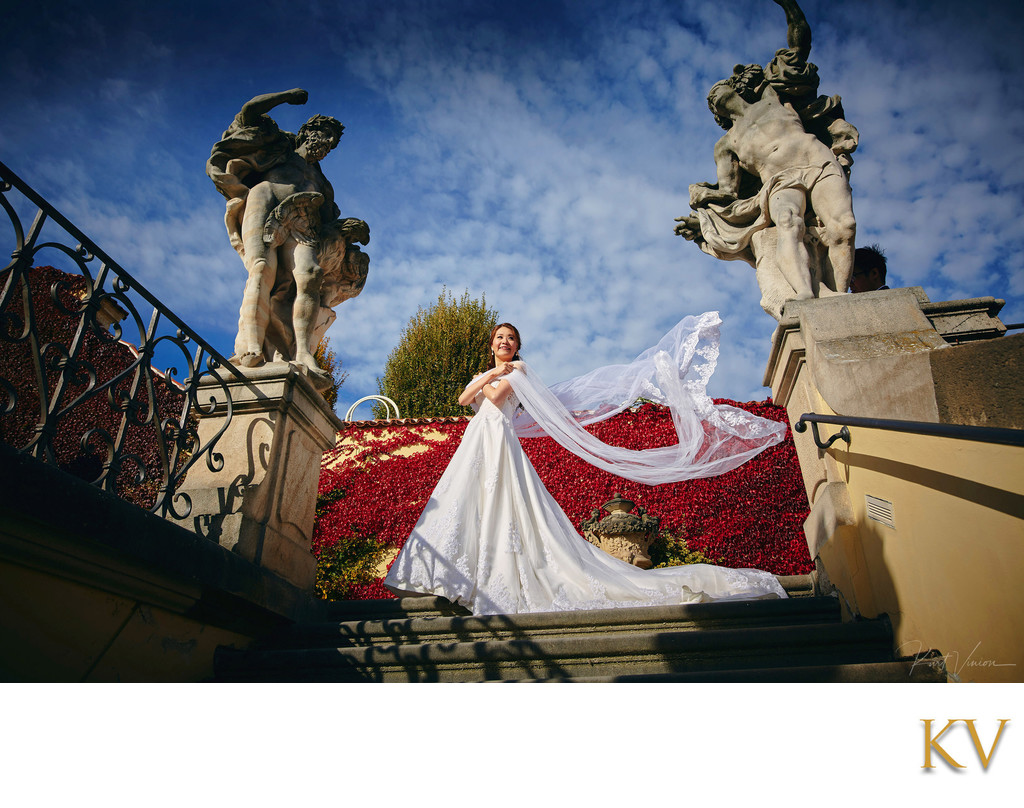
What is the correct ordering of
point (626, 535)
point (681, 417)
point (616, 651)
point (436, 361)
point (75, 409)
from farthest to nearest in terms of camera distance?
point (436, 361), point (75, 409), point (626, 535), point (681, 417), point (616, 651)

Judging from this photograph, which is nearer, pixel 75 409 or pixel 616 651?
pixel 616 651

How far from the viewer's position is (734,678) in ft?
6.91

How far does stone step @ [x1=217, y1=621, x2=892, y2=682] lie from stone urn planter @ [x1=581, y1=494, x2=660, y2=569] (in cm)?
356

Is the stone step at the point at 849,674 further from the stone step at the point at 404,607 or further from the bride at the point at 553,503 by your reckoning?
the stone step at the point at 404,607

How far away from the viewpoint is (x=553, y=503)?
14.5 feet

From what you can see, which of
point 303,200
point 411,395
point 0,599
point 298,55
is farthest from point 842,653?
point 411,395

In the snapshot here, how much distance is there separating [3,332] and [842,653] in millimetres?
3608

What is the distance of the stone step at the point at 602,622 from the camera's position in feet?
9.45

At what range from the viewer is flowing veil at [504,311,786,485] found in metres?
4.06

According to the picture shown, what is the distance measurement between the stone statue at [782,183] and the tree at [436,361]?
38.4ft
